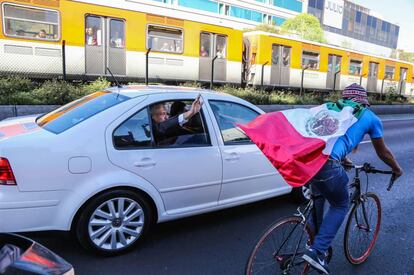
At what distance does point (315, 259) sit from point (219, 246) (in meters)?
1.27

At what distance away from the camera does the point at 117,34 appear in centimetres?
1352

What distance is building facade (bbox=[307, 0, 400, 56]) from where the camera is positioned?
88.0 m

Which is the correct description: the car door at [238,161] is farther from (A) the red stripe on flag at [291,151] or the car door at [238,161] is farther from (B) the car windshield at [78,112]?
(A) the red stripe on flag at [291,151]

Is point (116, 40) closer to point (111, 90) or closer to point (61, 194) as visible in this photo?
point (111, 90)

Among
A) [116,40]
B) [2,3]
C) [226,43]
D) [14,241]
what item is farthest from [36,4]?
[14,241]

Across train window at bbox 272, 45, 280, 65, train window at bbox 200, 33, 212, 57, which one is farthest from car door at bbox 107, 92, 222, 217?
train window at bbox 272, 45, 280, 65

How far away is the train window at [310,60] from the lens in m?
20.4

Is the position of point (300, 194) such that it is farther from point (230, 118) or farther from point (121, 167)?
point (121, 167)

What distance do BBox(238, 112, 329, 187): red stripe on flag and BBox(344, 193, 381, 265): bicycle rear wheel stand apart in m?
1.19

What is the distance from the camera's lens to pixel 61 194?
3377 mm

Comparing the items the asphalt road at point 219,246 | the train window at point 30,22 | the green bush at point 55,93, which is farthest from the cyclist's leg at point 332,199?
the train window at point 30,22

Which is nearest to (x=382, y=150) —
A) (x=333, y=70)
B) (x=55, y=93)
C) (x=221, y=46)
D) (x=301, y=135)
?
(x=301, y=135)

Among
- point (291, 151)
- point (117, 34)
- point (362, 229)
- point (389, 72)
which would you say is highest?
point (117, 34)

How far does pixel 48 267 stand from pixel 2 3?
11.7 m
